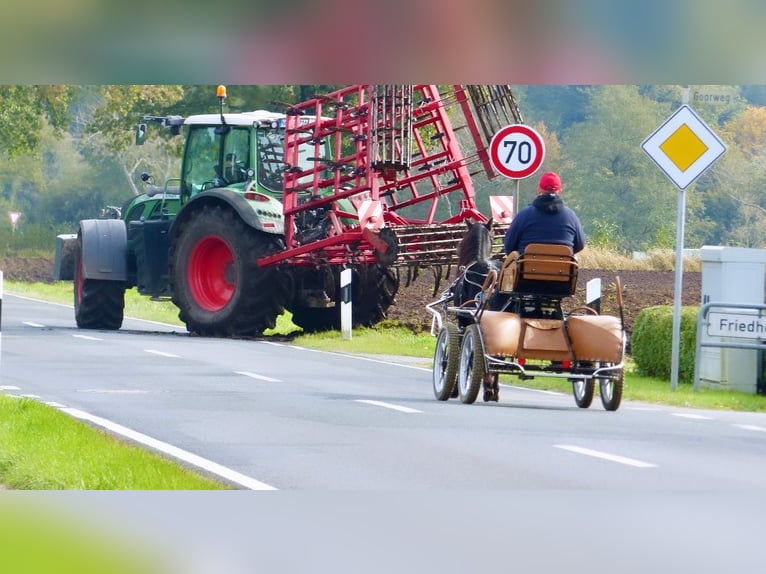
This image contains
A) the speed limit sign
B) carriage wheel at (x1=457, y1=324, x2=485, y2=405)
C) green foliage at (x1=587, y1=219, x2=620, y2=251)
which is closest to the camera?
carriage wheel at (x1=457, y1=324, x2=485, y2=405)

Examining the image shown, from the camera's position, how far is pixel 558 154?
33.4 meters

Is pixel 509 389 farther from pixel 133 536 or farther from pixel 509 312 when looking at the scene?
pixel 133 536

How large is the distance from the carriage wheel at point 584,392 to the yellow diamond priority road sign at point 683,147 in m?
2.57

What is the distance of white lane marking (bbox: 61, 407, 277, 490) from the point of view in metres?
9.97

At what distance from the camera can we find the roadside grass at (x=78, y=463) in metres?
9.56

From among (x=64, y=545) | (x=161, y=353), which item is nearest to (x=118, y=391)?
(x=161, y=353)

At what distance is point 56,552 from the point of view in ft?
27.4

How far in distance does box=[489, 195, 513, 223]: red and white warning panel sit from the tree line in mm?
1598

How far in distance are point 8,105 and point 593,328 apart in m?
5.40

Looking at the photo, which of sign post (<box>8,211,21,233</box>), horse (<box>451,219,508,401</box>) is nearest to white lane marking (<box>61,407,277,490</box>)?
sign post (<box>8,211,21,233</box>)

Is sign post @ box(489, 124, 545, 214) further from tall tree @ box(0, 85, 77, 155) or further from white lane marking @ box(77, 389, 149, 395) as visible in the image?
white lane marking @ box(77, 389, 149, 395)

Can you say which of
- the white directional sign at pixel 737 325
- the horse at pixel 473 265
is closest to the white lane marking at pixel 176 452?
the horse at pixel 473 265

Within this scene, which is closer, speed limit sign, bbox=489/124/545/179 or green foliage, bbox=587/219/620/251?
speed limit sign, bbox=489/124/545/179

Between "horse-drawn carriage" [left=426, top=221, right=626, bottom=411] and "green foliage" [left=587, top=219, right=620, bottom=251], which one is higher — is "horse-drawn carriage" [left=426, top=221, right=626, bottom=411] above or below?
below
